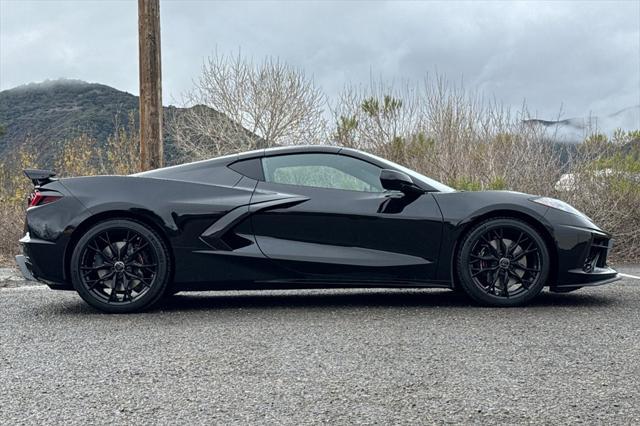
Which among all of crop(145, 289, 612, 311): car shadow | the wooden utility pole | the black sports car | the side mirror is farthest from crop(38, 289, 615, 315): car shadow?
the wooden utility pole

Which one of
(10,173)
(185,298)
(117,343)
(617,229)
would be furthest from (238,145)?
(117,343)

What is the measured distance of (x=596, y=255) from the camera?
5594 mm

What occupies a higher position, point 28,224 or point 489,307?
point 28,224

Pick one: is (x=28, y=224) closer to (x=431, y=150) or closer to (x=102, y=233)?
(x=102, y=233)

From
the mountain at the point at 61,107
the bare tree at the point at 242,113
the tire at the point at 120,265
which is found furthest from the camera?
the mountain at the point at 61,107

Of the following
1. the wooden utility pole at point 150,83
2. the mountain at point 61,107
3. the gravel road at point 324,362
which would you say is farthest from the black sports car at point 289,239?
the mountain at point 61,107

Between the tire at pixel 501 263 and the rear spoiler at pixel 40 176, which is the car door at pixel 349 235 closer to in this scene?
the tire at pixel 501 263

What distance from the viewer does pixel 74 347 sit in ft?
14.0

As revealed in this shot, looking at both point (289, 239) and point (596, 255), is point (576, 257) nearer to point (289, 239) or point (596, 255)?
point (596, 255)

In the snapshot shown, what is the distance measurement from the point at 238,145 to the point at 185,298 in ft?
69.5

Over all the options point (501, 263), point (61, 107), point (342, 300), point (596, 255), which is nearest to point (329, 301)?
point (342, 300)

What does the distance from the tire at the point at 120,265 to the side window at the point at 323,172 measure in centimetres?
100

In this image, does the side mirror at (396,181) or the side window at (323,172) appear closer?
the side mirror at (396,181)

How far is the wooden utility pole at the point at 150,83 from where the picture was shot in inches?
373
